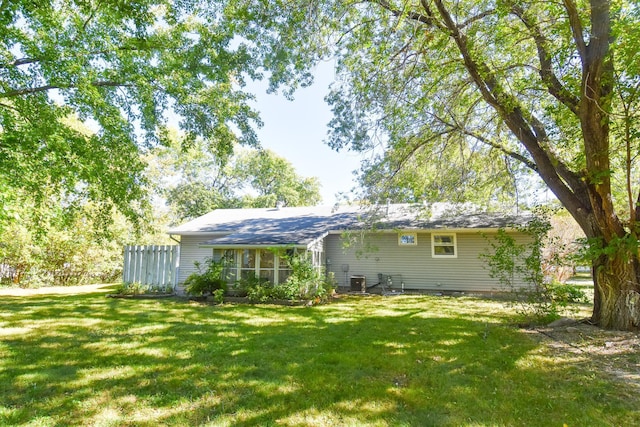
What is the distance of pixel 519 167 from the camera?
33.3 ft

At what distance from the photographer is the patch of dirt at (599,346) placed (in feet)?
14.1

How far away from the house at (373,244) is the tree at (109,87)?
386 cm

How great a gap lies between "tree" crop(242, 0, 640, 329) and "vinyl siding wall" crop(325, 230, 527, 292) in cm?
541

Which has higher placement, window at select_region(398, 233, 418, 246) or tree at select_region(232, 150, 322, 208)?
tree at select_region(232, 150, 322, 208)

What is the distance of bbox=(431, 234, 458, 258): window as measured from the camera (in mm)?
13148

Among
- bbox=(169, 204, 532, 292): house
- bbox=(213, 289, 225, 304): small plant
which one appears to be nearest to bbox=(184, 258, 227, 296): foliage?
bbox=(213, 289, 225, 304): small plant

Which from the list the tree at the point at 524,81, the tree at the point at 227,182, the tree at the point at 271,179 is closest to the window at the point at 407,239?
the tree at the point at 524,81

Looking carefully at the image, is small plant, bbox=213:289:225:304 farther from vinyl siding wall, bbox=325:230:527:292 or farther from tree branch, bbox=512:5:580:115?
tree branch, bbox=512:5:580:115

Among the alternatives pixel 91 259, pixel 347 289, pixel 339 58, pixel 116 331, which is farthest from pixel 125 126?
pixel 91 259

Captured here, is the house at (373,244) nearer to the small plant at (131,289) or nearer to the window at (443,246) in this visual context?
the window at (443,246)

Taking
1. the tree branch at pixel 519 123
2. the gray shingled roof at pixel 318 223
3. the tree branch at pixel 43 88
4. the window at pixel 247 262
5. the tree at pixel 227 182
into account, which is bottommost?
the window at pixel 247 262

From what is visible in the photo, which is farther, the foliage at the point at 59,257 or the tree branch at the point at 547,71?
the foliage at the point at 59,257

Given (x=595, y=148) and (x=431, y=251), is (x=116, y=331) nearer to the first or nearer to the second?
(x=595, y=148)

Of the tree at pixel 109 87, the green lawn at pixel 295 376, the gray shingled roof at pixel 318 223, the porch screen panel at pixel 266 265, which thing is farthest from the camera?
the porch screen panel at pixel 266 265
